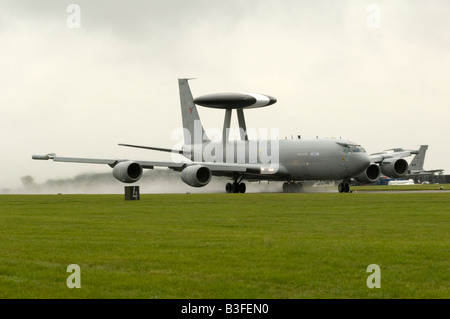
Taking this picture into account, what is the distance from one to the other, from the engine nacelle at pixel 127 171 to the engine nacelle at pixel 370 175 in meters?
20.3

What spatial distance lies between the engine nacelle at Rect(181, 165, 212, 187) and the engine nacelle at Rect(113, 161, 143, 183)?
3.79 m

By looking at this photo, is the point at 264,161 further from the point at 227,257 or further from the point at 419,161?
the point at 419,161

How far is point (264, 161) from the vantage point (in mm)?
61500

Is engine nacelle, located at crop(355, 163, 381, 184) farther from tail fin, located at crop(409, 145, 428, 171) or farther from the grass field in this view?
tail fin, located at crop(409, 145, 428, 171)

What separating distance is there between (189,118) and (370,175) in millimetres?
22974

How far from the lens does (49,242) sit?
17.0 m

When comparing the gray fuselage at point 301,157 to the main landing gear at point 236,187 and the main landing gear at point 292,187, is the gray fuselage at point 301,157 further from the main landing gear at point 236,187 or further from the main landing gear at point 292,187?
the main landing gear at point 292,187

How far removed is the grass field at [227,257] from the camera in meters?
10.6

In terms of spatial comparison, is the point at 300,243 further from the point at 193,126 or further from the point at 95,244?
the point at 193,126

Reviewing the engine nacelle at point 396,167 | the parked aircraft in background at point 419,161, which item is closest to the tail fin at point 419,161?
the parked aircraft in background at point 419,161

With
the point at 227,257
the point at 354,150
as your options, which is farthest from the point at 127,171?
the point at 227,257
